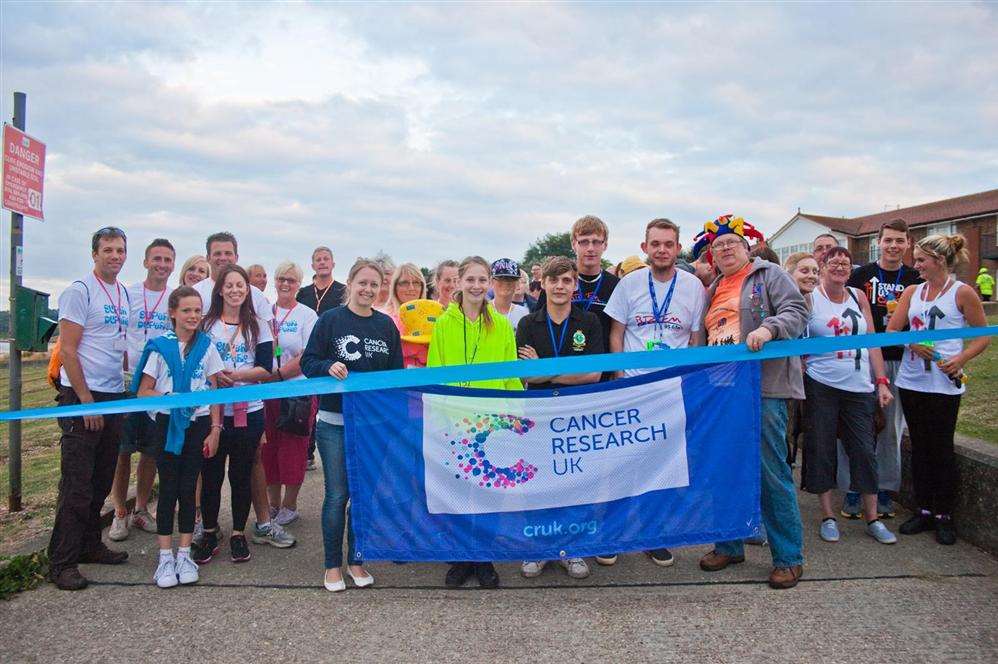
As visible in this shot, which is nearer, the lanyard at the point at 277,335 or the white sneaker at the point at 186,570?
the white sneaker at the point at 186,570

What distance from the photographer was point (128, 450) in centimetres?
479

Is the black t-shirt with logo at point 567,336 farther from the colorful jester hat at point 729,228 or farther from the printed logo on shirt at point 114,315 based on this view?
the printed logo on shirt at point 114,315

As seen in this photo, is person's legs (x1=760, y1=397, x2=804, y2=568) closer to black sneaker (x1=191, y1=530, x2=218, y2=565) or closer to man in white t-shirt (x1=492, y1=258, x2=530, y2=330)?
man in white t-shirt (x1=492, y1=258, x2=530, y2=330)

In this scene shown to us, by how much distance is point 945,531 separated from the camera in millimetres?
4309

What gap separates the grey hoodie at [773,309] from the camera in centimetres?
379

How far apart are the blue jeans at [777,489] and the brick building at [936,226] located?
3038 cm

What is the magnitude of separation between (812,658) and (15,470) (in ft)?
18.7

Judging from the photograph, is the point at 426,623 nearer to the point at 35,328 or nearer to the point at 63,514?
the point at 63,514

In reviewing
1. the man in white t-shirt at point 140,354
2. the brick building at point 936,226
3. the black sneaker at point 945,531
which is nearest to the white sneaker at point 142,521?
the man in white t-shirt at point 140,354

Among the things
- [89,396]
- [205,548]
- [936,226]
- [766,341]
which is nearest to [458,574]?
[205,548]

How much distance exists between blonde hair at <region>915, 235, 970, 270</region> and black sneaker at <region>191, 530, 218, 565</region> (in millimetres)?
5195

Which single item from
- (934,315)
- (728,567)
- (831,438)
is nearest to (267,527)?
(728,567)

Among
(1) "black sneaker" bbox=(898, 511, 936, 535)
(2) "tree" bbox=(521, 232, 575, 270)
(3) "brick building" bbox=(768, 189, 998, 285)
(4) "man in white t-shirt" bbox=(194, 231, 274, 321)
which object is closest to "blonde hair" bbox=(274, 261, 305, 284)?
(4) "man in white t-shirt" bbox=(194, 231, 274, 321)

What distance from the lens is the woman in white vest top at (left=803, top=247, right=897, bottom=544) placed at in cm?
450
